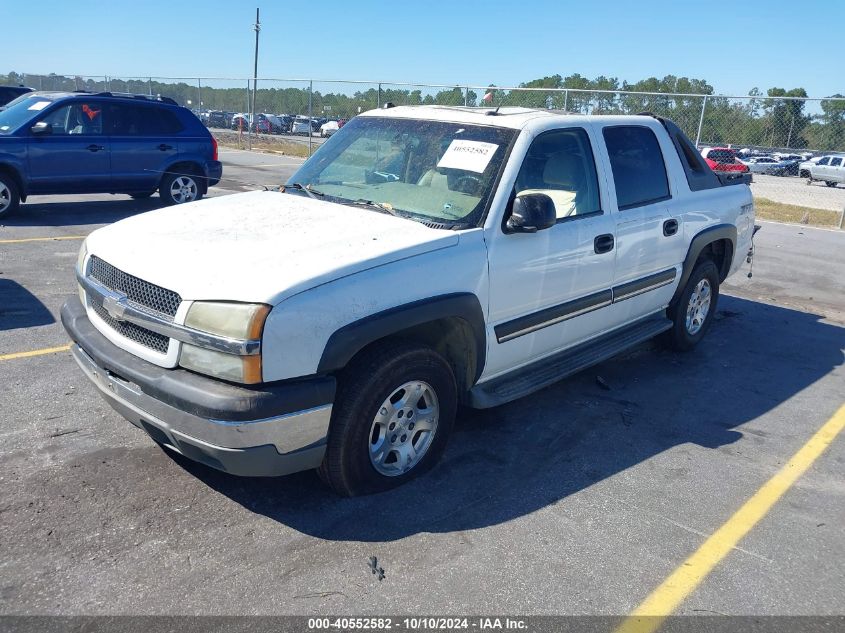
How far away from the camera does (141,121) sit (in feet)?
36.9

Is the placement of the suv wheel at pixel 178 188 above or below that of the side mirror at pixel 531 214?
below

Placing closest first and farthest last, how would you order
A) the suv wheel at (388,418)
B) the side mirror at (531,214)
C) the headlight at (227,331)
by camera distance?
the headlight at (227,331), the suv wheel at (388,418), the side mirror at (531,214)

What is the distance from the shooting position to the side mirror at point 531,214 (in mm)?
3859

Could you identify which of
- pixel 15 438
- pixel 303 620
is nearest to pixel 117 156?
pixel 15 438

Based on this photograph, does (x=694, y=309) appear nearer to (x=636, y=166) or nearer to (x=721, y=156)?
(x=636, y=166)

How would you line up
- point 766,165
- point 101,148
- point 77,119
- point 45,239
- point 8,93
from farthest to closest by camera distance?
point 766,165 < point 8,93 < point 101,148 < point 77,119 < point 45,239

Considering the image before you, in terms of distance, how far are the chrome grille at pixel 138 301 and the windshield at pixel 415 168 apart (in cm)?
139

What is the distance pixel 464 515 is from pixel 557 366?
137 centimetres

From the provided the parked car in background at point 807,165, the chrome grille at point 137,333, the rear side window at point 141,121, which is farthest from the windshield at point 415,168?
the parked car in background at point 807,165

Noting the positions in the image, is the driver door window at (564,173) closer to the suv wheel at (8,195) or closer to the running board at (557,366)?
the running board at (557,366)

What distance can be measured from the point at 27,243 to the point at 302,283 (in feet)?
23.6

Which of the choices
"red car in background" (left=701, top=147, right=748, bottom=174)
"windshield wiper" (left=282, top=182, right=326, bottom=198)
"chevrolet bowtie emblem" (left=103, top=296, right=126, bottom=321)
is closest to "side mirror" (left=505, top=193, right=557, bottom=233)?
"windshield wiper" (left=282, top=182, right=326, bottom=198)

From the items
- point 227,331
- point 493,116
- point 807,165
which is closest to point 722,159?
point 807,165

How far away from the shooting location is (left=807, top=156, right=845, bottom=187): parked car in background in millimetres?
35125
